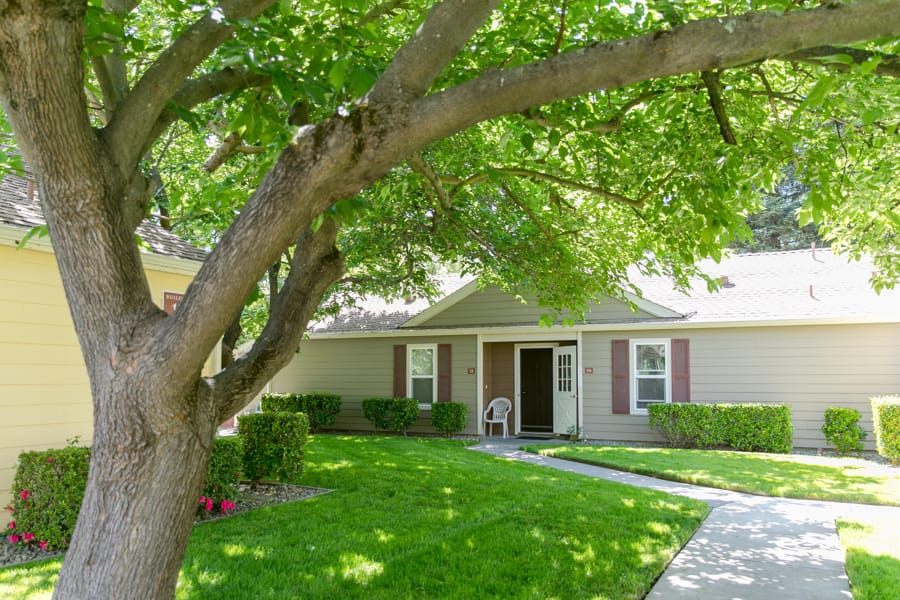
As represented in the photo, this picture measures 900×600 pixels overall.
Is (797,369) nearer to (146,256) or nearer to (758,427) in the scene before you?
(758,427)

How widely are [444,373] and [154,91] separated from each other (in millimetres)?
14430

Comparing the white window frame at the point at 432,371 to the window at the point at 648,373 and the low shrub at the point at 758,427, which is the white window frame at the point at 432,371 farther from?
the low shrub at the point at 758,427

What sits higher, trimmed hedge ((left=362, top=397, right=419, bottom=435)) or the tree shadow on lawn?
trimmed hedge ((left=362, top=397, right=419, bottom=435))

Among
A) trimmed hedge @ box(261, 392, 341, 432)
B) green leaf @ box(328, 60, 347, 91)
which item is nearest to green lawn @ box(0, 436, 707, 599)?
green leaf @ box(328, 60, 347, 91)

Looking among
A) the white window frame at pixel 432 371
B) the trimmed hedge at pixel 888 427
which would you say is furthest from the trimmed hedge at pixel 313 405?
the trimmed hedge at pixel 888 427

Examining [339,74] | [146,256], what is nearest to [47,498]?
[146,256]

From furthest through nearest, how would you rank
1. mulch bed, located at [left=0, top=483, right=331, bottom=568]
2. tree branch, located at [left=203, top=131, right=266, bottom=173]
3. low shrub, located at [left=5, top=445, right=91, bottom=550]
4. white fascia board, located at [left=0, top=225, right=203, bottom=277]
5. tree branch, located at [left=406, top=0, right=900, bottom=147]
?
white fascia board, located at [left=0, top=225, right=203, bottom=277] < tree branch, located at [left=203, top=131, right=266, bottom=173] < low shrub, located at [left=5, top=445, right=91, bottom=550] < mulch bed, located at [left=0, top=483, right=331, bottom=568] < tree branch, located at [left=406, top=0, right=900, bottom=147]

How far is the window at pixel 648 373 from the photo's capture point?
15008 millimetres

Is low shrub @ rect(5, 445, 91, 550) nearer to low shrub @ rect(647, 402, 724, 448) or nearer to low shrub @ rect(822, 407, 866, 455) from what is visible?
low shrub @ rect(647, 402, 724, 448)

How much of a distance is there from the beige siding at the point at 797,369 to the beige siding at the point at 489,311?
2423 millimetres

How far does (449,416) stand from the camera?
16.3 metres

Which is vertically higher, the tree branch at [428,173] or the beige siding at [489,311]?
the tree branch at [428,173]

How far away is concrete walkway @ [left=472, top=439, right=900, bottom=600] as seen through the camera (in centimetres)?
505

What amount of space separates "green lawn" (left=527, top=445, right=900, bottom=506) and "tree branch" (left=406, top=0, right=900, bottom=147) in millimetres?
7764
